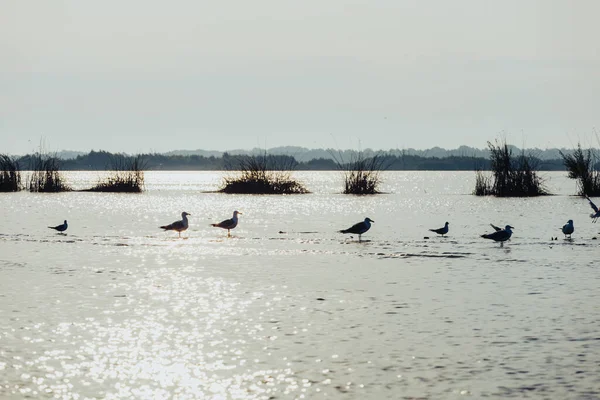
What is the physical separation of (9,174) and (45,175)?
2394mm

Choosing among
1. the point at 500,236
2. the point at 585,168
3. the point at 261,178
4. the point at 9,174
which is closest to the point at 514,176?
the point at 585,168

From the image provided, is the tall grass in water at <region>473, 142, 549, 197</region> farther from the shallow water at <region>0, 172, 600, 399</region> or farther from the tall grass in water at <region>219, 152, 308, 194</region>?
the shallow water at <region>0, 172, 600, 399</region>

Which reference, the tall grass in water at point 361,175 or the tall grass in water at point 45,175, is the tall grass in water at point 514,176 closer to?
the tall grass in water at point 361,175

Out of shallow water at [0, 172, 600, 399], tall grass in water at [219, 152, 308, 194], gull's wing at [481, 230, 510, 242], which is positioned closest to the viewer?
shallow water at [0, 172, 600, 399]

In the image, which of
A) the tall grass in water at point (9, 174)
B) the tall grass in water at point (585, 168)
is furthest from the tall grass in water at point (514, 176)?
the tall grass in water at point (9, 174)

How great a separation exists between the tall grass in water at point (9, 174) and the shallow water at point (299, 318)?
107ft

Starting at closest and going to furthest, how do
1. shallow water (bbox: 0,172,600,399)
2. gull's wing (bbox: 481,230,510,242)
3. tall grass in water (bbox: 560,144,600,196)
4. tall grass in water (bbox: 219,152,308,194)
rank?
shallow water (bbox: 0,172,600,399)
gull's wing (bbox: 481,230,510,242)
tall grass in water (bbox: 560,144,600,196)
tall grass in water (bbox: 219,152,308,194)

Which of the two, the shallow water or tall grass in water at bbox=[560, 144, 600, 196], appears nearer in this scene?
the shallow water

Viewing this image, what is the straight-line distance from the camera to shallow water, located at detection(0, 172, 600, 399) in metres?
8.41

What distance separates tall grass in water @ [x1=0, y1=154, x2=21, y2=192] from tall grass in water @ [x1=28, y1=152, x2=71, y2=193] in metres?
1.02

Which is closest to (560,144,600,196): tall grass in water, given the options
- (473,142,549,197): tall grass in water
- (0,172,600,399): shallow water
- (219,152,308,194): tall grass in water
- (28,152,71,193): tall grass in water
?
(473,142,549,197): tall grass in water

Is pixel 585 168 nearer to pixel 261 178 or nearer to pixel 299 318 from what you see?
pixel 261 178

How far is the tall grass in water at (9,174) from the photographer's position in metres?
54.8

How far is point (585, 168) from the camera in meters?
46.0
